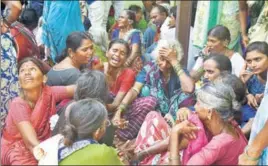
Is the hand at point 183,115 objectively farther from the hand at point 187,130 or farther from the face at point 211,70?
the face at point 211,70

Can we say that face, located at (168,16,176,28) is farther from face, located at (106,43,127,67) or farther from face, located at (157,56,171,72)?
face, located at (157,56,171,72)

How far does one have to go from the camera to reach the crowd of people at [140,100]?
246cm

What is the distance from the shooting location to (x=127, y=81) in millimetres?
3941

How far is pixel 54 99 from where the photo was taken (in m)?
3.25

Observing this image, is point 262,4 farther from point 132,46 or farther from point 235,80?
point 235,80

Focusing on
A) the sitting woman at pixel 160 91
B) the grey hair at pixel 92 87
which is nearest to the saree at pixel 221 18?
the sitting woman at pixel 160 91

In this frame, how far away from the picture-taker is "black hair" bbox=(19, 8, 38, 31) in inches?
211

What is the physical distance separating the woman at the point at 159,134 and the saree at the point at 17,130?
1.68 ft

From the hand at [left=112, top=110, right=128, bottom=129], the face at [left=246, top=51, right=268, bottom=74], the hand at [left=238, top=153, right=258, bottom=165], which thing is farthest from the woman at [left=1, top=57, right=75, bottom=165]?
the face at [left=246, top=51, right=268, bottom=74]

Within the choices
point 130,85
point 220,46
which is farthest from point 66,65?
point 220,46

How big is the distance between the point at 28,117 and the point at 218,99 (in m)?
0.99

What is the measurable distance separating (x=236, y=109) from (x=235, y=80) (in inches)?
12.2

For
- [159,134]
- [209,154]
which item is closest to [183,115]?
[159,134]

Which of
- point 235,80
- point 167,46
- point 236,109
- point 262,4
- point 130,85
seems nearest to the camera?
point 236,109
